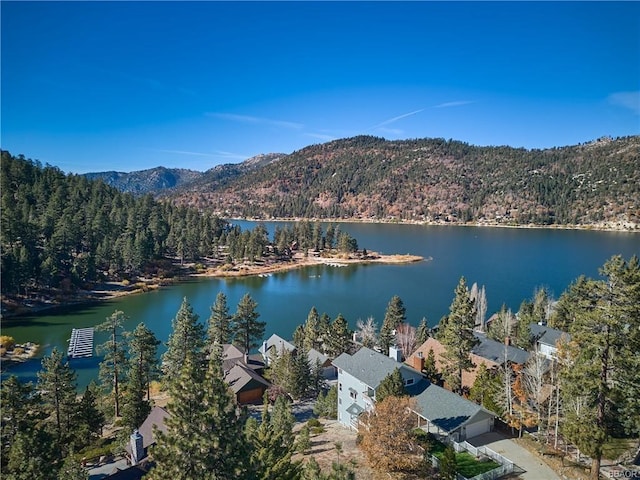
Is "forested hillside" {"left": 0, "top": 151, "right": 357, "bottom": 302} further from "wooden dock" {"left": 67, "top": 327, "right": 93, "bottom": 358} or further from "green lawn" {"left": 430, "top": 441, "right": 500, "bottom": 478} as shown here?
"green lawn" {"left": 430, "top": 441, "right": 500, "bottom": 478}

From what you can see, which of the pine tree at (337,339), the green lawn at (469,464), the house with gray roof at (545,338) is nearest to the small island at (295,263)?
the pine tree at (337,339)

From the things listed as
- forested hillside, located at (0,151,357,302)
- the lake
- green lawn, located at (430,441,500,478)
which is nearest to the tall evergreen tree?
green lawn, located at (430,441,500,478)

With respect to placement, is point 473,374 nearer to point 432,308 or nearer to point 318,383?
point 318,383

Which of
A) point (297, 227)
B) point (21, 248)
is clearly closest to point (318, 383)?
point (21, 248)

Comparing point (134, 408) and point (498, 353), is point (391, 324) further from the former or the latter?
point (134, 408)

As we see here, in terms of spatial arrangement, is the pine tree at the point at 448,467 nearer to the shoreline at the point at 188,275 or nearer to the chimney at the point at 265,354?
the chimney at the point at 265,354

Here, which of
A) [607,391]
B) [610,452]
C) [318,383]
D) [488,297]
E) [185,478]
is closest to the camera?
[185,478]

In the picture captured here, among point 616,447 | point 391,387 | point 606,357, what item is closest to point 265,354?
point 391,387
